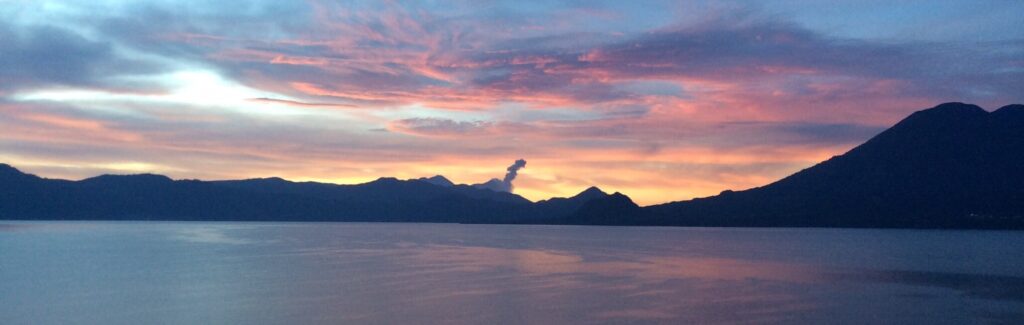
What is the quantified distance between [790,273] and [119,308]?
3485cm

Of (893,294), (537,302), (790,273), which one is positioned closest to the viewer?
(537,302)

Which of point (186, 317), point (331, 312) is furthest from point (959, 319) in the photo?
point (186, 317)

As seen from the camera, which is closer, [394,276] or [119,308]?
[119,308]

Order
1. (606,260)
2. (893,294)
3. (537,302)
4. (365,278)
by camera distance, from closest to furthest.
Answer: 1. (537,302)
2. (893,294)
3. (365,278)
4. (606,260)

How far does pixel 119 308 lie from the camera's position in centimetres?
2788

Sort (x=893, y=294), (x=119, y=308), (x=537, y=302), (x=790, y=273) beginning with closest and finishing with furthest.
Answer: (x=119, y=308) → (x=537, y=302) → (x=893, y=294) → (x=790, y=273)

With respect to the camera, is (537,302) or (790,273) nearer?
(537,302)

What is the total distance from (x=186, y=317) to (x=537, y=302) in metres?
11.9

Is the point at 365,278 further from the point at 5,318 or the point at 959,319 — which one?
the point at 959,319

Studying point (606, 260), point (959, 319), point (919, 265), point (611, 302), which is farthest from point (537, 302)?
point (919, 265)

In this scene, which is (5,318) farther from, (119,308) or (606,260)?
(606,260)

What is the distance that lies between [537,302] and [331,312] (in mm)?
7578

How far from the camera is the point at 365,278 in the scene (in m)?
39.2

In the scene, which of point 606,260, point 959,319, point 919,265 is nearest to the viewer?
point 959,319
